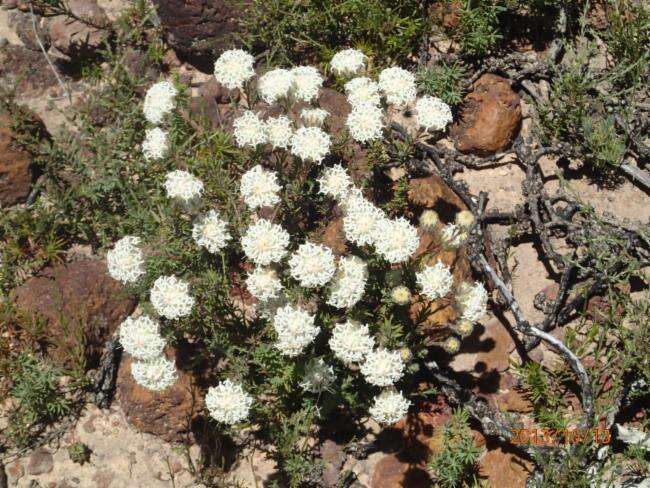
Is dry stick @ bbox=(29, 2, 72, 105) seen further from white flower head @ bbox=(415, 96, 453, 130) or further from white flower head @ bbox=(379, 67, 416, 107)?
white flower head @ bbox=(415, 96, 453, 130)

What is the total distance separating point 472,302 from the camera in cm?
593

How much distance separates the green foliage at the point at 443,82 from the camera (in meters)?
7.65

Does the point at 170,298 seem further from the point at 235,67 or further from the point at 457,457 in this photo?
the point at 457,457

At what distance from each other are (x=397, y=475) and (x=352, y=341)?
2028 millimetres

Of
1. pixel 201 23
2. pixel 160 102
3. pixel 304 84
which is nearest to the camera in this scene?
pixel 304 84

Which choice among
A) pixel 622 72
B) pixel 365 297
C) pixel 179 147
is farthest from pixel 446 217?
pixel 179 147

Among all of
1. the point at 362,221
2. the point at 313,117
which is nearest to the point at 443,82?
the point at 313,117

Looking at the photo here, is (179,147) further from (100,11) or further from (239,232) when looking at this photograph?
(100,11)

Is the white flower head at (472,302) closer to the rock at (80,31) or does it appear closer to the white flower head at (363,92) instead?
the white flower head at (363,92)

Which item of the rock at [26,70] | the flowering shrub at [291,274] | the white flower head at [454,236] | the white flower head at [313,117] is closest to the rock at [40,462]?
the flowering shrub at [291,274]

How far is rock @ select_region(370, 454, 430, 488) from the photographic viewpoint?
6738mm

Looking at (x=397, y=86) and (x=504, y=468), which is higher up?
(x=397, y=86)

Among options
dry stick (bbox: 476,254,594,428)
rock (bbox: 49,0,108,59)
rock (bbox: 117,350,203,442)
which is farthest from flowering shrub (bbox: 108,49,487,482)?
rock (bbox: 49,0,108,59)

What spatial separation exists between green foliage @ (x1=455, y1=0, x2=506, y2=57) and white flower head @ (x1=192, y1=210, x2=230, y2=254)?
3.98 m
